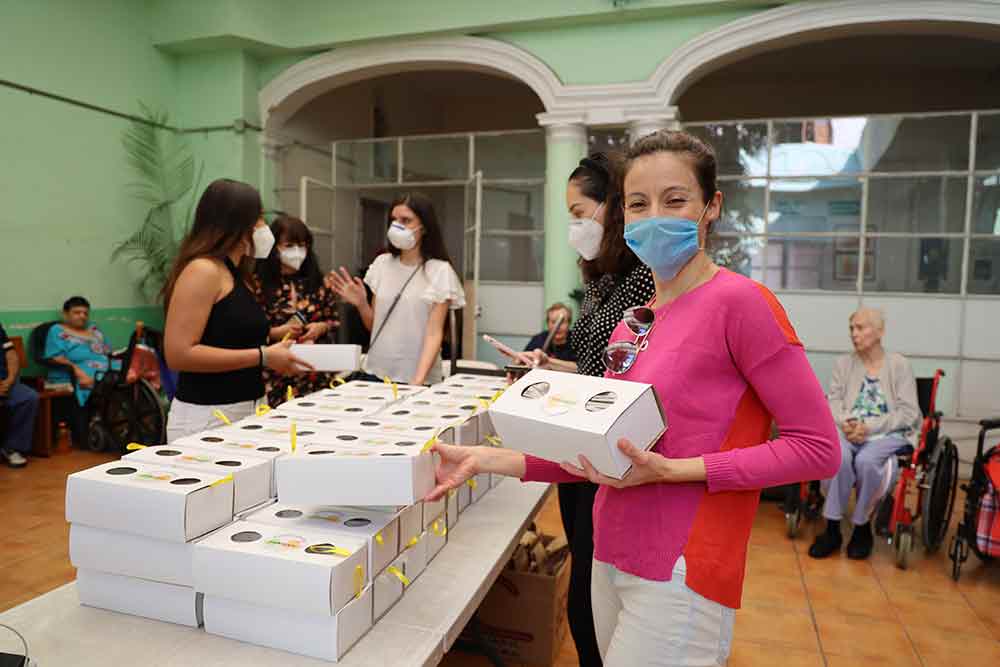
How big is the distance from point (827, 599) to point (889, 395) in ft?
4.94

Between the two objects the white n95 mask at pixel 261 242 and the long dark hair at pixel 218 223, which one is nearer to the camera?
the long dark hair at pixel 218 223

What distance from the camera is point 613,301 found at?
69.3 inches

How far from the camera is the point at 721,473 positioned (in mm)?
1036

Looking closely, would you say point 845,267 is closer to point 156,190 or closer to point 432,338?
point 432,338

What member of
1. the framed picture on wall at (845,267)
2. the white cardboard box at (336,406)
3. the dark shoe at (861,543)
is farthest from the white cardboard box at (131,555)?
the framed picture on wall at (845,267)

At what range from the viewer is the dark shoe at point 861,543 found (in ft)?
12.8

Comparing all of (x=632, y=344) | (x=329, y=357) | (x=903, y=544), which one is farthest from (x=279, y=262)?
(x=903, y=544)

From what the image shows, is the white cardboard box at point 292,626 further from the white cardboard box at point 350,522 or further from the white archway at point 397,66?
the white archway at point 397,66

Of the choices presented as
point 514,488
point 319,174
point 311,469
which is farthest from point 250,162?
point 311,469

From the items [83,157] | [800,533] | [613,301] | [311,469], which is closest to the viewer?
[311,469]

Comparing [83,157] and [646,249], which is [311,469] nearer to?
[646,249]

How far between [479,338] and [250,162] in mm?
2931

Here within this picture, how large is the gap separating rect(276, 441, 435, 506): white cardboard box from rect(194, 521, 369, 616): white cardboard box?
0.24 ft

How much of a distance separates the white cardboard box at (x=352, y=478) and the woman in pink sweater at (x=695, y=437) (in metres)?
0.32
